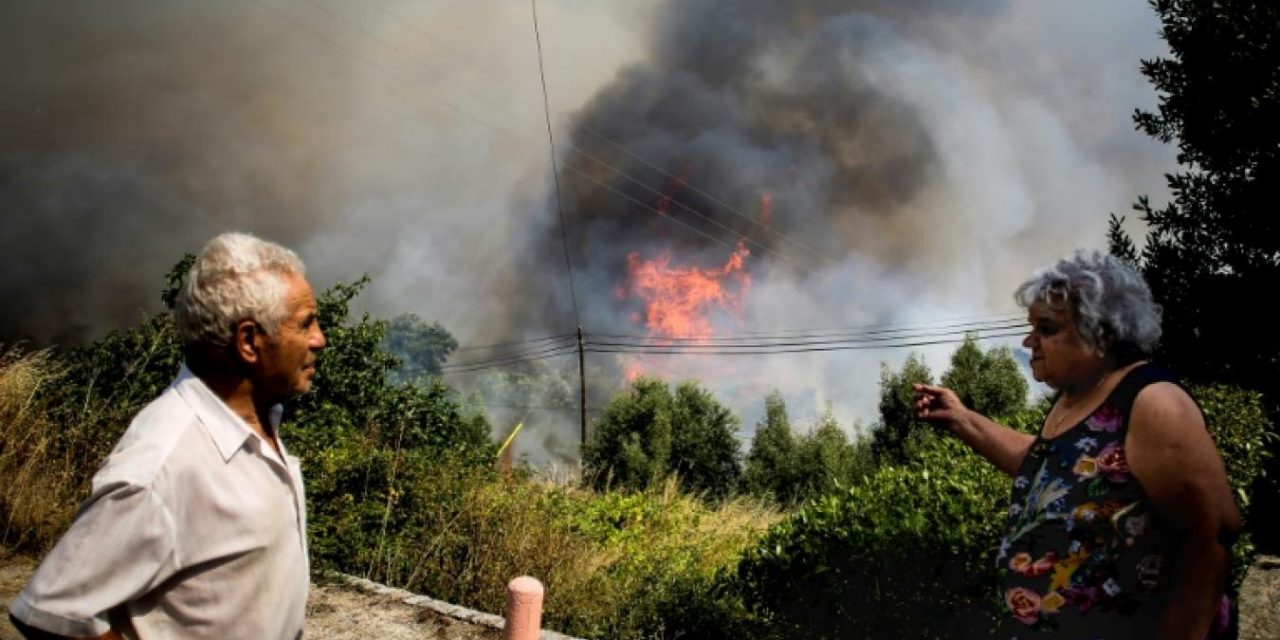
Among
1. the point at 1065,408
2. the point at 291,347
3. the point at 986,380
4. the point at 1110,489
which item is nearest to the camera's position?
the point at 291,347

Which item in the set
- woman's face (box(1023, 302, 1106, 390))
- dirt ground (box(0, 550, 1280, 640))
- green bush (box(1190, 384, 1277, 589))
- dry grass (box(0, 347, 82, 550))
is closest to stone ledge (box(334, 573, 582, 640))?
dirt ground (box(0, 550, 1280, 640))

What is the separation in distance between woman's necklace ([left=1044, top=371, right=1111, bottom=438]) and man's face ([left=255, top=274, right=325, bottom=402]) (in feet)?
6.56

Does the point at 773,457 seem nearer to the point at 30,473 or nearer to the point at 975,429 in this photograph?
the point at 30,473

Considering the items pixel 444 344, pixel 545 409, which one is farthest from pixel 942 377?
pixel 545 409

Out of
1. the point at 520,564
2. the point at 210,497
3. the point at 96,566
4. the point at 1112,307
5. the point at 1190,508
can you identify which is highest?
the point at 1112,307

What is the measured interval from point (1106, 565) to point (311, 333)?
6.68ft

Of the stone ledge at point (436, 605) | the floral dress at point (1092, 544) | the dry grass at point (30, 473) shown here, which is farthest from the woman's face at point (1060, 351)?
the dry grass at point (30, 473)

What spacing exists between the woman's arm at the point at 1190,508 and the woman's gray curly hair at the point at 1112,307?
0.91 feet

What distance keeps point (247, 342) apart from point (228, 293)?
11 centimetres

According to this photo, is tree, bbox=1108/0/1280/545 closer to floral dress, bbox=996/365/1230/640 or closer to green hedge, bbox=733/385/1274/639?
green hedge, bbox=733/385/1274/639

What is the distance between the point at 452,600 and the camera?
18.6 ft

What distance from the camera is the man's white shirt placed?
135cm

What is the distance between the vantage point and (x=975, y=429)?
2699 mm

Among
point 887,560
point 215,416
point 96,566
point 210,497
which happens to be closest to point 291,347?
point 215,416
